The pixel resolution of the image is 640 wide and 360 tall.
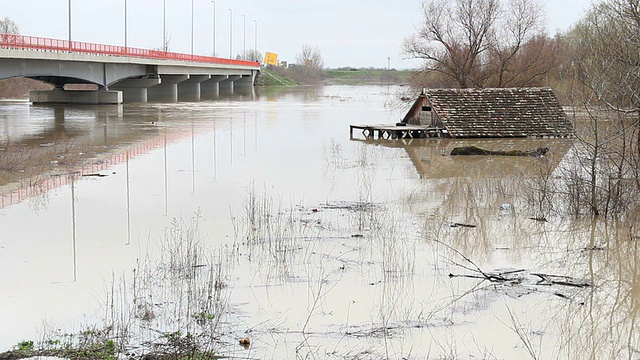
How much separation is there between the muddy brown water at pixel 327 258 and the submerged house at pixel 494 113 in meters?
9.51

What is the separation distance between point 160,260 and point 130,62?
5233 centimetres

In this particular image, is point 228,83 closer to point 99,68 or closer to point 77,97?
point 77,97

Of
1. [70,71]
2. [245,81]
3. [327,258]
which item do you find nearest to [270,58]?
[245,81]

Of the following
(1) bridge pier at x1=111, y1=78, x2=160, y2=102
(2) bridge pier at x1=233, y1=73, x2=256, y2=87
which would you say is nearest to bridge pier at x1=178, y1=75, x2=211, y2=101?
(1) bridge pier at x1=111, y1=78, x2=160, y2=102

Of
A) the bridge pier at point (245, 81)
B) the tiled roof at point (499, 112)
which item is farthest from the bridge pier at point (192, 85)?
the tiled roof at point (499, 112)

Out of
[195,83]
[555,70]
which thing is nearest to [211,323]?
[555,70]

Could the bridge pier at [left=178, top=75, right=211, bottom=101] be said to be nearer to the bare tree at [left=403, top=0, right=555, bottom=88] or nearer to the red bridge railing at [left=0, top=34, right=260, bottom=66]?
the red bridge railing at [left=0, top=34, right=260, bottom=66]

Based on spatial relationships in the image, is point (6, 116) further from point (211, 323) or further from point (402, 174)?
point (211, 323)

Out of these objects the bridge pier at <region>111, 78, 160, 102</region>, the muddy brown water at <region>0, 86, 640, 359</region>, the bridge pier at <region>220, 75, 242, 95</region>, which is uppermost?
the bridge pier at <region>220, 75, 242, 95</region>

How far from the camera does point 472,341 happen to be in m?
9.55

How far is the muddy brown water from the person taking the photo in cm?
974

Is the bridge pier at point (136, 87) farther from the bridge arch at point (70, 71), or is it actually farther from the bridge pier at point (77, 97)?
the bridge pier at point (77, 97)

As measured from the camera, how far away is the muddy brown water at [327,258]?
9.74m

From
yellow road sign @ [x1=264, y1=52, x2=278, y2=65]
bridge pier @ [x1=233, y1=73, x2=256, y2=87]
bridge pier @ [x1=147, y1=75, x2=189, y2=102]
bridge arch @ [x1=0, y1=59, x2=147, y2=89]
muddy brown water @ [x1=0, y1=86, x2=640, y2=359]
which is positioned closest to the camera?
muddy brown water @ [x1=0, y1=86, x2=640, y2=359]
